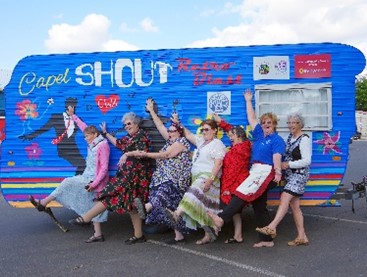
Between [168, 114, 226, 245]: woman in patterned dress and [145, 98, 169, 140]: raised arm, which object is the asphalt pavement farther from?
[145, 98, 169, 140]: raised arm

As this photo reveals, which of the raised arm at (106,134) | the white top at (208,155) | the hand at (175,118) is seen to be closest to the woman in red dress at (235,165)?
the white top at (208,155)

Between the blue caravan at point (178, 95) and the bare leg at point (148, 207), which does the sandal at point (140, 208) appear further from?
the blue caravan at point (178, 95)

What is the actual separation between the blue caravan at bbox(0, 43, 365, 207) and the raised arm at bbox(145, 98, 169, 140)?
8 cm

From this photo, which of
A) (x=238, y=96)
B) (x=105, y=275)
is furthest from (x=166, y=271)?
(x=238, y=96)

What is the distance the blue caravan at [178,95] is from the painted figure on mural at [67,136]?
2 cm

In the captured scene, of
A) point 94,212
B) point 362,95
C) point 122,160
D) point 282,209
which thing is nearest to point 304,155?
point 282,209

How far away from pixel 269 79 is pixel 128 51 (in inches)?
77.5

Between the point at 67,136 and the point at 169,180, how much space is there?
5.44ft

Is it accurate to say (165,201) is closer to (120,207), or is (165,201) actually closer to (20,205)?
(120,207)

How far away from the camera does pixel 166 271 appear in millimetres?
5039

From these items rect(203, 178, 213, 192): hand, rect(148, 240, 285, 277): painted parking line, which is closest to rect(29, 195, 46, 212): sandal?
rect(148, 240, 285, 277): painted parking line

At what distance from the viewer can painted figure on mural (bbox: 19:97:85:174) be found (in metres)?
6.62

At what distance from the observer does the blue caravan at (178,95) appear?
6.14m

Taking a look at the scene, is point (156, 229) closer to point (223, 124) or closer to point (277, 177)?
point (223, 124)
